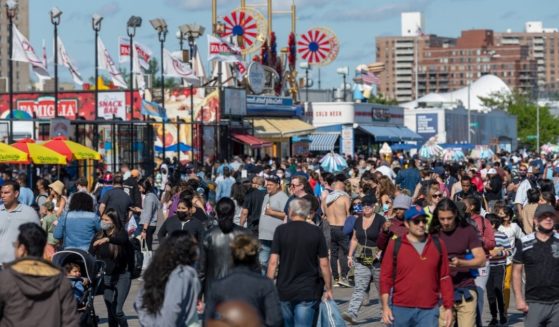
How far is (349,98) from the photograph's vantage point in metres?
94.2

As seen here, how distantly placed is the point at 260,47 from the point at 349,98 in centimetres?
3009

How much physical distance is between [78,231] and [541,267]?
484 cm

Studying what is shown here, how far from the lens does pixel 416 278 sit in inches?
380

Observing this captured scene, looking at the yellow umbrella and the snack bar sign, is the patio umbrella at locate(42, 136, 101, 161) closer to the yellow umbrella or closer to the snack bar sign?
the yellow umbrella

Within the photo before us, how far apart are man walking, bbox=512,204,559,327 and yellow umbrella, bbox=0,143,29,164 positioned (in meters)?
16.6

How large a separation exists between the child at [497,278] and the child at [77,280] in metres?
5.24

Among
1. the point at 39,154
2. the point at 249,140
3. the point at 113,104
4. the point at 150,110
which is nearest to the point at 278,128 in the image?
the point at 249,140

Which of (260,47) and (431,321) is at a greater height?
(260,47)

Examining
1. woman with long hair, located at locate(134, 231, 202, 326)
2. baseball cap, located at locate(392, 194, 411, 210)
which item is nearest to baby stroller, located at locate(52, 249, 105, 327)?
woman with long hair, located at locate(134, 231, 202, 326)

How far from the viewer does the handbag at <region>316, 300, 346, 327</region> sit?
1129 cm

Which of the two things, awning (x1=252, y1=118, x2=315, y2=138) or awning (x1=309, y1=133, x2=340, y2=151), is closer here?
awning (x1=252, y1=118, x2=315, y2=138)

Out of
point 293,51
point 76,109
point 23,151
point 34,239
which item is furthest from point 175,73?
point 34,239

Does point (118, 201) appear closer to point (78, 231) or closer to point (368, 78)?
point (78, 231)

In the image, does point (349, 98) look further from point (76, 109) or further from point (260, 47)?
point (76, 109)
